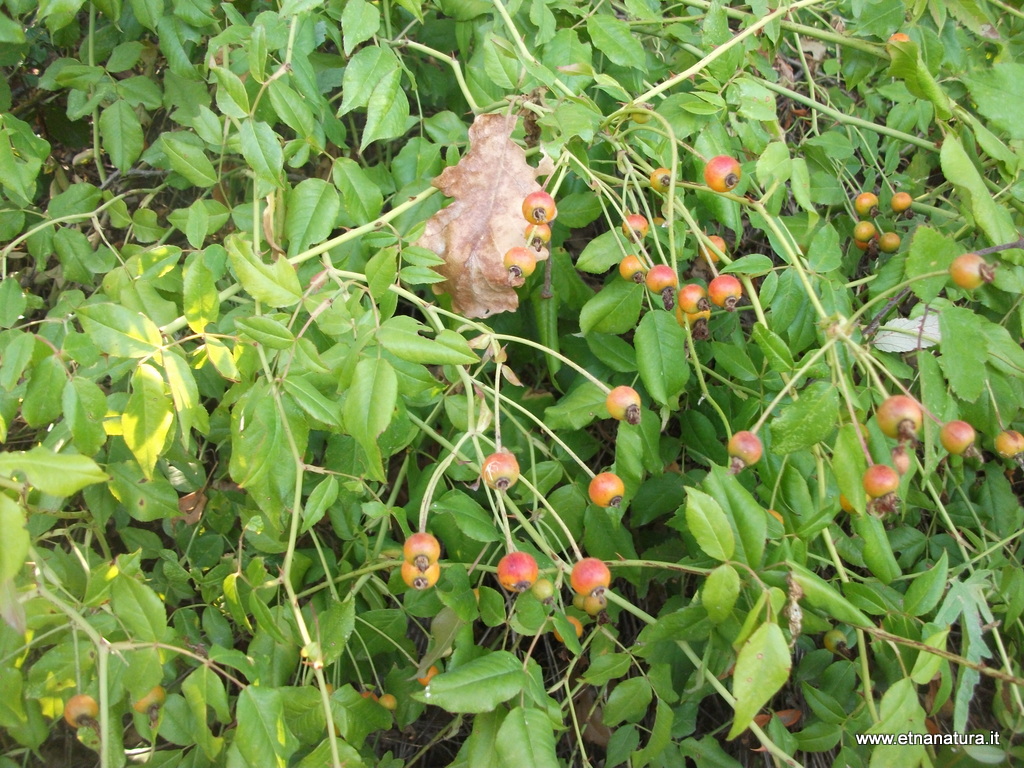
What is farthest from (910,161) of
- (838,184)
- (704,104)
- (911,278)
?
(911,278)

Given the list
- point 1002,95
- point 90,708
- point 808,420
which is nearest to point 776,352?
point 808,420

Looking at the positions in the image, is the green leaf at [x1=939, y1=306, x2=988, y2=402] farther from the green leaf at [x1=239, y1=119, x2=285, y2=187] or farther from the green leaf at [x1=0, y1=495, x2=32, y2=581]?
the green leaf at [x1=0, y1=495, x2=32, y2=581]

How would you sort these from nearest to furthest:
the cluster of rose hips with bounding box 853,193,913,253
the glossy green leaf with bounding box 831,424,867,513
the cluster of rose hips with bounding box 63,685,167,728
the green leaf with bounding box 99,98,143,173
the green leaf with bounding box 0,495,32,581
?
the green leaf with bounding box 0,495,32,581
the glossy green leaf with bounding box 831,424,867,513
the cluster of rose hips with bounding box 63,685,167,728
the green leaf with bounding box 99,98,143,173
the cluster of rose hips with bounding box 853,193,913,253

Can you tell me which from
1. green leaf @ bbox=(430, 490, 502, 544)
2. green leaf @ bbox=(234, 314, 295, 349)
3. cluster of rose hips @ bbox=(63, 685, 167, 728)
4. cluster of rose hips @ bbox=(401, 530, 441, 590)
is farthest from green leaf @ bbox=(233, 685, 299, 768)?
green leaf @ bbox=(234, 314, 295, 349)

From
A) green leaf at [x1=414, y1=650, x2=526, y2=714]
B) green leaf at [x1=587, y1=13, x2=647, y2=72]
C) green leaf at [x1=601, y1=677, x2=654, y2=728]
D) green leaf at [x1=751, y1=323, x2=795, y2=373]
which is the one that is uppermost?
green leaf at [x1=587, y1=13, x2=647, y2=72]

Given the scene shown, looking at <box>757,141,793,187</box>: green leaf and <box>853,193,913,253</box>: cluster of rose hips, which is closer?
<box>757,141,793,187</box>: green leaf

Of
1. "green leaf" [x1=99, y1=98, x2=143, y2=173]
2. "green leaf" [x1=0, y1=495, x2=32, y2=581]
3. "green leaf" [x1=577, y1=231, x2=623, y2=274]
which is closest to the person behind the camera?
"green leaf" [x1=0, y1=495, x2=32, y2=581]
